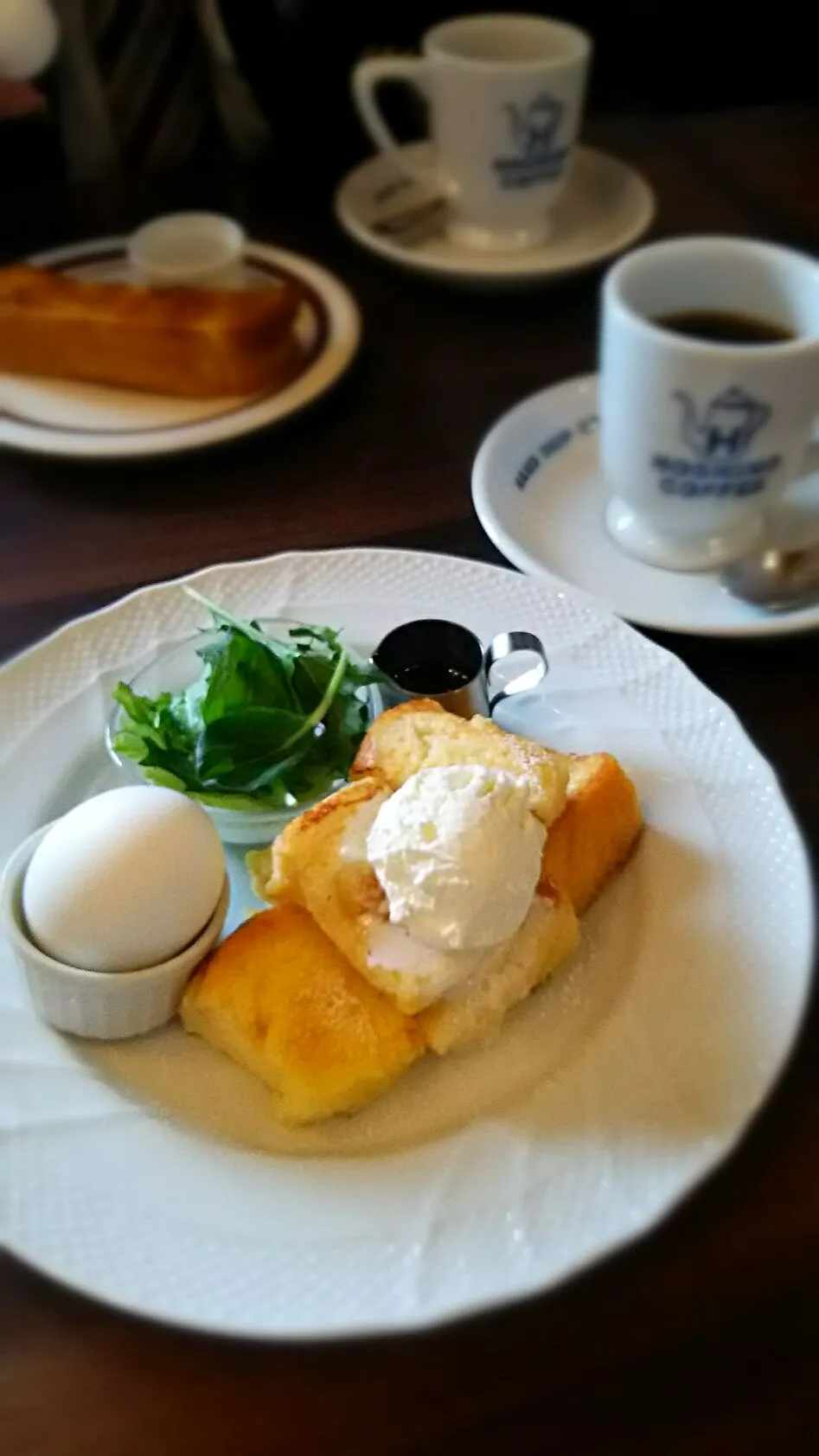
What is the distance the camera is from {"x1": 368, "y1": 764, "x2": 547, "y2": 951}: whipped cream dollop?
62cm

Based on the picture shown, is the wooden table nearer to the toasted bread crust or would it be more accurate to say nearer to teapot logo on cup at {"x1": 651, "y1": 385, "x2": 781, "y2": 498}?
teapot logo on cup at {"x1": 651, "y1": 385, "x2": 781, "y2": 498}

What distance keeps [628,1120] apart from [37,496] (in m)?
0.75

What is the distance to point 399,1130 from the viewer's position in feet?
2.02

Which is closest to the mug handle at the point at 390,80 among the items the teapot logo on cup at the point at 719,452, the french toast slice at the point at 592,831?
the teapot logo on cup at the point at 719,452

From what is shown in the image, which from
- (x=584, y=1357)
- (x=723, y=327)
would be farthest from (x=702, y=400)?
(x=584, y=1357)

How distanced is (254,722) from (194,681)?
0.35 ft

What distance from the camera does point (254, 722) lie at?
761 mm

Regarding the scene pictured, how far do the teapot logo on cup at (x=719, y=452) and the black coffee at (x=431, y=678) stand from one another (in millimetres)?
243

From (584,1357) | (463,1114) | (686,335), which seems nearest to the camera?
(584,1357)

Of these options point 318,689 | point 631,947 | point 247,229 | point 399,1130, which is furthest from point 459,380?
point 399,1130

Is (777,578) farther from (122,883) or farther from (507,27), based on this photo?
(507,27)

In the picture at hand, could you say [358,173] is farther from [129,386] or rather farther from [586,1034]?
[586,1034]

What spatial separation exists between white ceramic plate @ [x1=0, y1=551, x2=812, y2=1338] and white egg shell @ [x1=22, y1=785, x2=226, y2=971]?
5 cm

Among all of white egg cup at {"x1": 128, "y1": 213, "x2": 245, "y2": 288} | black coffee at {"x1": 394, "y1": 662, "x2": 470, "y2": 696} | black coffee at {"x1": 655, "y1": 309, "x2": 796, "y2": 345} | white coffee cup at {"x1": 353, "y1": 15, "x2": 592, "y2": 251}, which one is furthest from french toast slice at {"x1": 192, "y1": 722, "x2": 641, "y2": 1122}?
white coffee cup at {"x1": 353, "y1": 15, "x2": 592, "y2": 251}
